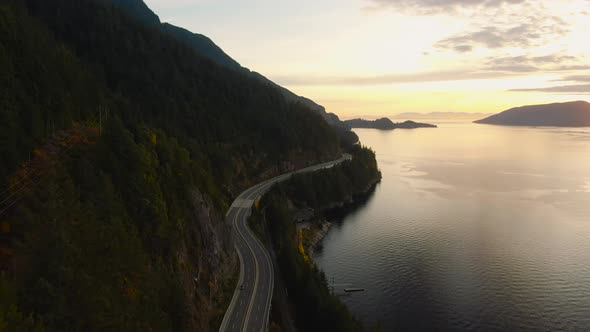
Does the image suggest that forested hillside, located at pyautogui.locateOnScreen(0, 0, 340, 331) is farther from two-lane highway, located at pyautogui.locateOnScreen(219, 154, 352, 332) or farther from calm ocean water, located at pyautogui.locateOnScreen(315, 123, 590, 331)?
calm ocean water, located at pyautogui.locateOnScreen(315, 123, 590, 331)

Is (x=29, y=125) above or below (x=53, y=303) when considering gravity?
above

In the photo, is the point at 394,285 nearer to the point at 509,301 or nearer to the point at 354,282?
the point at 354,282

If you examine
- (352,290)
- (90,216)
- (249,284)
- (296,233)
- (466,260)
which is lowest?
(352,290)

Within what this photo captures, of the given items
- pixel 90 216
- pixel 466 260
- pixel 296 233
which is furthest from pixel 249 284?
pixel 466 260

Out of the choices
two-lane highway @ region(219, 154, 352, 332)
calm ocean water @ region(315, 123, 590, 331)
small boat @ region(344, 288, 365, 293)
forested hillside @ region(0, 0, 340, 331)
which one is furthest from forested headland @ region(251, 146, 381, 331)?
forested hillside @ region(0, 0, 340, 331)

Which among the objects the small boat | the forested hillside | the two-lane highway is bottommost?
the small boat

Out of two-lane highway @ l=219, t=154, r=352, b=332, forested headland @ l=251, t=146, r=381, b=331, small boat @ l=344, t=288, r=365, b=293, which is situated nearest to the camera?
two-lane highway @ l=219, t=154, r=352, b=332

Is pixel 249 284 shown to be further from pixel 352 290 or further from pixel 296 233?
pixel 296 233

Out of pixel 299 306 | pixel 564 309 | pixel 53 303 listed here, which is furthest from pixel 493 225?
pixel 53 303
